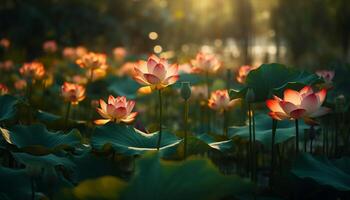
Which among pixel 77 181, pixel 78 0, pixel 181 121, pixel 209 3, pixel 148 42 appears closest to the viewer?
pixel 77 181

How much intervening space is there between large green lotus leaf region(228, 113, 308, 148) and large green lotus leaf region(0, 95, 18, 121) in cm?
88

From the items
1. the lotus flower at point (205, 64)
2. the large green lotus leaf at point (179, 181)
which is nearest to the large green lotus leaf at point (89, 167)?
the large green lotus leaf at point (179, 181)

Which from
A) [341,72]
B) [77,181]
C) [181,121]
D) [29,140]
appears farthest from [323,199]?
[181,121]

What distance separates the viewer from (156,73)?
1.82 meters

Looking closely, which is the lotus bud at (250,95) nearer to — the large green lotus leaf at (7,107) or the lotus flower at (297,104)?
the lotus flower at (297,104)

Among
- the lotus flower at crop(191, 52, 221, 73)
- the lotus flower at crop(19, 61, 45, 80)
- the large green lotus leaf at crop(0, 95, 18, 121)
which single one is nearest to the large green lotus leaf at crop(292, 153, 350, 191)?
the lotus flower at crop(191, 52, 221, 73)

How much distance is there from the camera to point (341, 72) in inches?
117

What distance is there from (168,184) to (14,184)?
0.57 m

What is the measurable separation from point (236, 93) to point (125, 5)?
6224 mm

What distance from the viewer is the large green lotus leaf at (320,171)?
158 centimetres

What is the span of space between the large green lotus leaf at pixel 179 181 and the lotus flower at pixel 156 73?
60 centimetres

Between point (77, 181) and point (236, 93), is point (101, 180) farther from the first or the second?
point (236, 93)

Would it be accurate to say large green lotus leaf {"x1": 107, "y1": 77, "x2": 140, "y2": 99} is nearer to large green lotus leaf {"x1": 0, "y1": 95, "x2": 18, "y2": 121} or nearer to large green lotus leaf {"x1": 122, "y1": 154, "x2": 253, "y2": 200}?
large green lotus leaf {"x1": 0, "y1": 95, "x2": 18, "y2": 121}

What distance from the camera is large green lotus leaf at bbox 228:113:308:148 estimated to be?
1.95m
